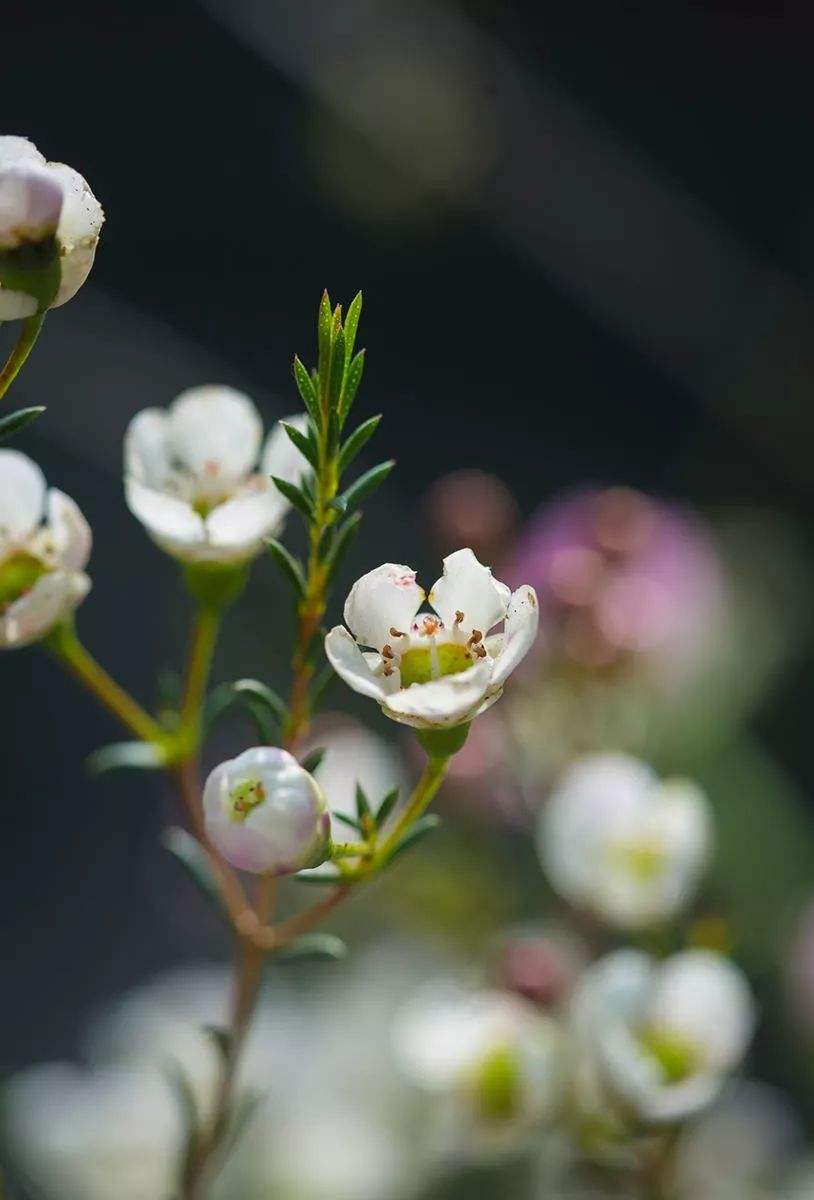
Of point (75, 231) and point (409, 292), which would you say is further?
point (409, 292)

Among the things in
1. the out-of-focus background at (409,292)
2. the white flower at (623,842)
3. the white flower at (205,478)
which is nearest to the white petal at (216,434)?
the white flower at (205,478)

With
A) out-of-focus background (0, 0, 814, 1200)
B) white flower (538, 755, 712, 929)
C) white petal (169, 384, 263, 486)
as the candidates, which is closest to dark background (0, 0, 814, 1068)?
out-of-focus background (0, 0, 814, 1200)

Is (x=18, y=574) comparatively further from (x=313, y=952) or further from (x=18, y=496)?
(x=313, y=952)

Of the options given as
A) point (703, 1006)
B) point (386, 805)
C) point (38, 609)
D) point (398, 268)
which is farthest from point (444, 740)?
point (398, 268)

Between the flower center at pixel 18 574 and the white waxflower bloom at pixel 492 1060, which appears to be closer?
the flower center at pixel 18 574

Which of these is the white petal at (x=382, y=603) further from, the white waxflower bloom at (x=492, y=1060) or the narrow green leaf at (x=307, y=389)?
the white waxflower bloom at (x=492, y=1060)

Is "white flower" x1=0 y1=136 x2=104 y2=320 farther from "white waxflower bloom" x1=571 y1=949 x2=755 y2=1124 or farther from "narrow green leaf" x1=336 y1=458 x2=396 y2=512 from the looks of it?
"white waxflower bloom" x1=571 y1=949 x2=755 y2=1124
